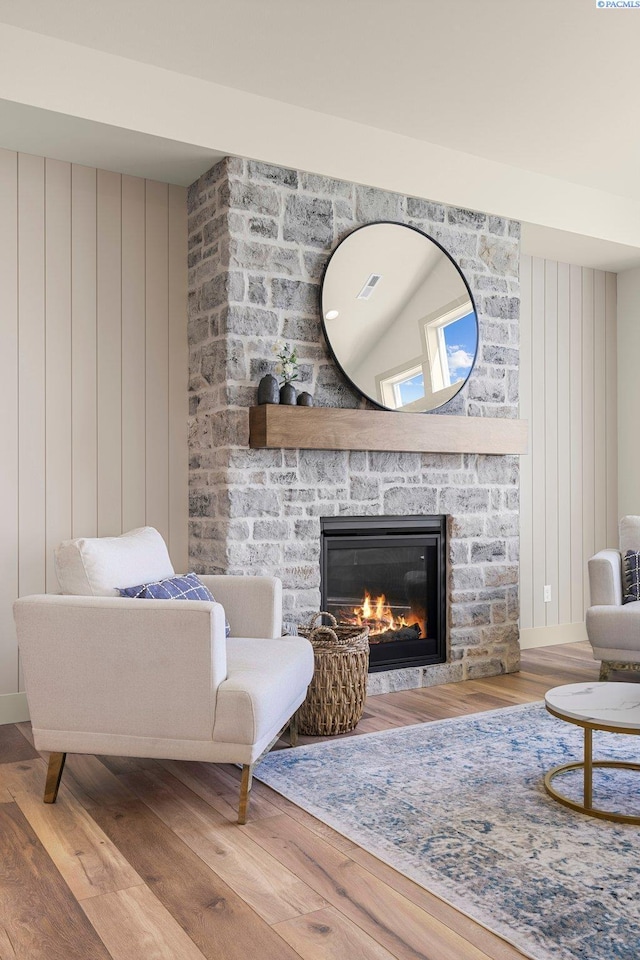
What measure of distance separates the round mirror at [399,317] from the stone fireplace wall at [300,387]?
9 cm

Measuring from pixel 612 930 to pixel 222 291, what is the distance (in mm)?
2961

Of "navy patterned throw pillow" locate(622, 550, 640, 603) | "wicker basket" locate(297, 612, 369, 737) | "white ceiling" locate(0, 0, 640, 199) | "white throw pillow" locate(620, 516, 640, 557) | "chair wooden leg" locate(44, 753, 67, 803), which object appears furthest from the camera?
"white throw pillow" locate(620, 516, 640, 557)

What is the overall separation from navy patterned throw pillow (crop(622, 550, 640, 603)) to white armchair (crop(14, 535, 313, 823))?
8.11 feet

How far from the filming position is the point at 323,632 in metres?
3.57

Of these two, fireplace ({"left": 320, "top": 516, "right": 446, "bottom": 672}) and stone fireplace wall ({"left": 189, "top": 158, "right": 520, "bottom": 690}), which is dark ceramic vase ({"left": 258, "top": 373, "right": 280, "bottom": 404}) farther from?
fireplace ({"left": 320, "top": 516, "right": 446, "bottom": 672})

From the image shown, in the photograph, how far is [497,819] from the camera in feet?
8.24

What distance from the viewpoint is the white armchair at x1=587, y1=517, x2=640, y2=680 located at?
409 cm

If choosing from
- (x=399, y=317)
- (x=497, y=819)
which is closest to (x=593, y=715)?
(x=497, y=819)

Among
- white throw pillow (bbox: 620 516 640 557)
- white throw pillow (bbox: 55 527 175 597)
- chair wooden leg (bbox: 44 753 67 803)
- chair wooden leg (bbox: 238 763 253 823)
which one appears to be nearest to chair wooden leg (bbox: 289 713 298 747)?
chair wooden leg (bbox: 238 763 253 823)

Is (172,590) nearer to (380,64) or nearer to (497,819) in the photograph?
(497,819)

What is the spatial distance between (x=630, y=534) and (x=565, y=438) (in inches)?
42.9

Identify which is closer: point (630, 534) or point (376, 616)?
point (376, 616)

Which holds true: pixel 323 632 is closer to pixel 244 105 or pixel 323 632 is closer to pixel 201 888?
pixel 201 888

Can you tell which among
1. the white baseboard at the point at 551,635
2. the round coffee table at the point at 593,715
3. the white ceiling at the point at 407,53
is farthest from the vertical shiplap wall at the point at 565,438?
the round coffee table at the point at 593,715
